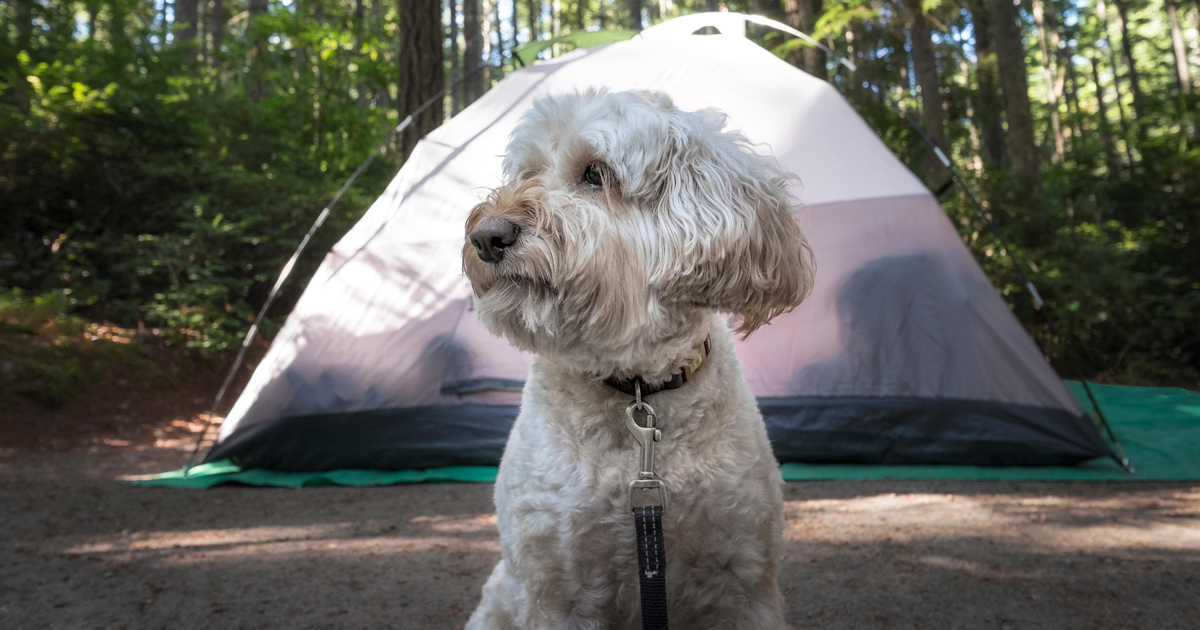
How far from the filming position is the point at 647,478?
55.9 inches

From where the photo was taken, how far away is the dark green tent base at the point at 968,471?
3.94 metres

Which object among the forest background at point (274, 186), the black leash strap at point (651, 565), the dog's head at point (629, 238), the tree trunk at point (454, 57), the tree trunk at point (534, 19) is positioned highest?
the tree trunk at point (534, 19)

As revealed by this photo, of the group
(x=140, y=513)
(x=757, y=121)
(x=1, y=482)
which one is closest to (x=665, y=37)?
(x=757, y=121)

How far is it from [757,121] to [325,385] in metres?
3.11

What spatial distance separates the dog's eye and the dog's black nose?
25cm

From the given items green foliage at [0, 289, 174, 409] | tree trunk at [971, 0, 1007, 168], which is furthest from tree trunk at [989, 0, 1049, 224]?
green foliage at [0, 289, 174, 409]

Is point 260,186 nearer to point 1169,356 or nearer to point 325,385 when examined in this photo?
point 325,385

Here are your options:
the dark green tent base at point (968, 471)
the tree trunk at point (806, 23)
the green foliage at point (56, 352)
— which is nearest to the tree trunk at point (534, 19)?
the tree trunk at point (806, 23)

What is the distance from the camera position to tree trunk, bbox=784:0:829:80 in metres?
7.41

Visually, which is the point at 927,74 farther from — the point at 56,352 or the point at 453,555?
the point at 56,352

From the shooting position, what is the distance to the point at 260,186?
8.23 m

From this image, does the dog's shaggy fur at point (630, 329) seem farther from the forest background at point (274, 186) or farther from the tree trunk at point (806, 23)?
the tree trunk at point (806, 23)

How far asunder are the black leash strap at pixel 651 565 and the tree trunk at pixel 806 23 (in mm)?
7060

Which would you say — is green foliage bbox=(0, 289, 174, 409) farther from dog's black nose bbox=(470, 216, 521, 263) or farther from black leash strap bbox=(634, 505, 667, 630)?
black leash strap bbox=(634, 505, 667, 630)
